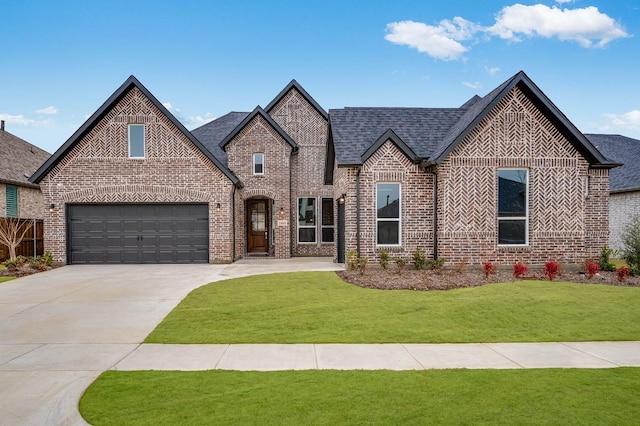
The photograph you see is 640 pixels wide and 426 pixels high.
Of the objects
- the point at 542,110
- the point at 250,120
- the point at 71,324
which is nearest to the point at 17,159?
the point at 250,120

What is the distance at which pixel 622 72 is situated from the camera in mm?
20531

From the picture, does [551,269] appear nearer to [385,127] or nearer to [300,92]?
[385,127]

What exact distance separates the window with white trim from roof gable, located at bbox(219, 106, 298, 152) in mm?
3247

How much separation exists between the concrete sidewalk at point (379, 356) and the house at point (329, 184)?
7.99 meters

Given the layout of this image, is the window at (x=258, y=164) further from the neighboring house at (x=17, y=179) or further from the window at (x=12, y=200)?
the window at (x=12, y=200)

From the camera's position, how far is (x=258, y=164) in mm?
19750

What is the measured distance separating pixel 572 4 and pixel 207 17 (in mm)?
15581

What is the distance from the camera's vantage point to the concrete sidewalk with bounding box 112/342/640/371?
547cm

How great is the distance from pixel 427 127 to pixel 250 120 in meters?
8.03

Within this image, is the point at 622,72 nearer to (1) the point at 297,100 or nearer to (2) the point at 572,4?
(2) the point at 572,4

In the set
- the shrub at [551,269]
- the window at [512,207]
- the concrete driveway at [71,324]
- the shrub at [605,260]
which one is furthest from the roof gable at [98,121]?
the shrub at [605,260]

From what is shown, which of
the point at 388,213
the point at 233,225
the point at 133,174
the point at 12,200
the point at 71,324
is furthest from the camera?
the point at 12,200

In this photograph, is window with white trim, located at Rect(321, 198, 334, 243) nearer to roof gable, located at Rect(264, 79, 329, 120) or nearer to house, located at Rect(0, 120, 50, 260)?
roof gable, located at Rect(264, 79, 329, 120)

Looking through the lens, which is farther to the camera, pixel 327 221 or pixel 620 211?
pixel 620 211
